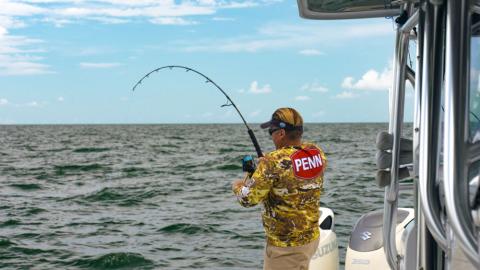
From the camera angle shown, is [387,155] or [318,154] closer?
[387,155]

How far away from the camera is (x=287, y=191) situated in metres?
3.88

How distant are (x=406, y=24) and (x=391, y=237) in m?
0.72

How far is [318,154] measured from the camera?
3.95 metres

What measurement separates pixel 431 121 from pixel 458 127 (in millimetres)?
126

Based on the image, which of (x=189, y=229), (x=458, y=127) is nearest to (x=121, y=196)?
(x=189, y=229)

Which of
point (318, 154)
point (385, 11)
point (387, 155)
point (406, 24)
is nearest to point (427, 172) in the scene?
point (387, 155)

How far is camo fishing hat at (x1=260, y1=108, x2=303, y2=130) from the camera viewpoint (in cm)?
386

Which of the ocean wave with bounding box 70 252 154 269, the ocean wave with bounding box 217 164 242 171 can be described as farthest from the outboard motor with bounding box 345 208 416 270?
the ocean wave with bounding box 217 164 242 171

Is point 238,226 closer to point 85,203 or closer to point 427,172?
point 85,203

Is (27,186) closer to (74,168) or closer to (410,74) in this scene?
(74,168)

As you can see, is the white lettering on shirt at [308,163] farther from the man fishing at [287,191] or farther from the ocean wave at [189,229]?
the ocean wave at [189,229]

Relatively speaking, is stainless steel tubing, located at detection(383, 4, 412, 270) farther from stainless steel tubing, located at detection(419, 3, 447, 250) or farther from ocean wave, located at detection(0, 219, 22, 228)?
ocean wave, located at detection(0, 219, 22, 228)

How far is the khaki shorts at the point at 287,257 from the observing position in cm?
399

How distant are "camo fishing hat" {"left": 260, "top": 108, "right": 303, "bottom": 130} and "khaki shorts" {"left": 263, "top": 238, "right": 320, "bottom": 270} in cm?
72
